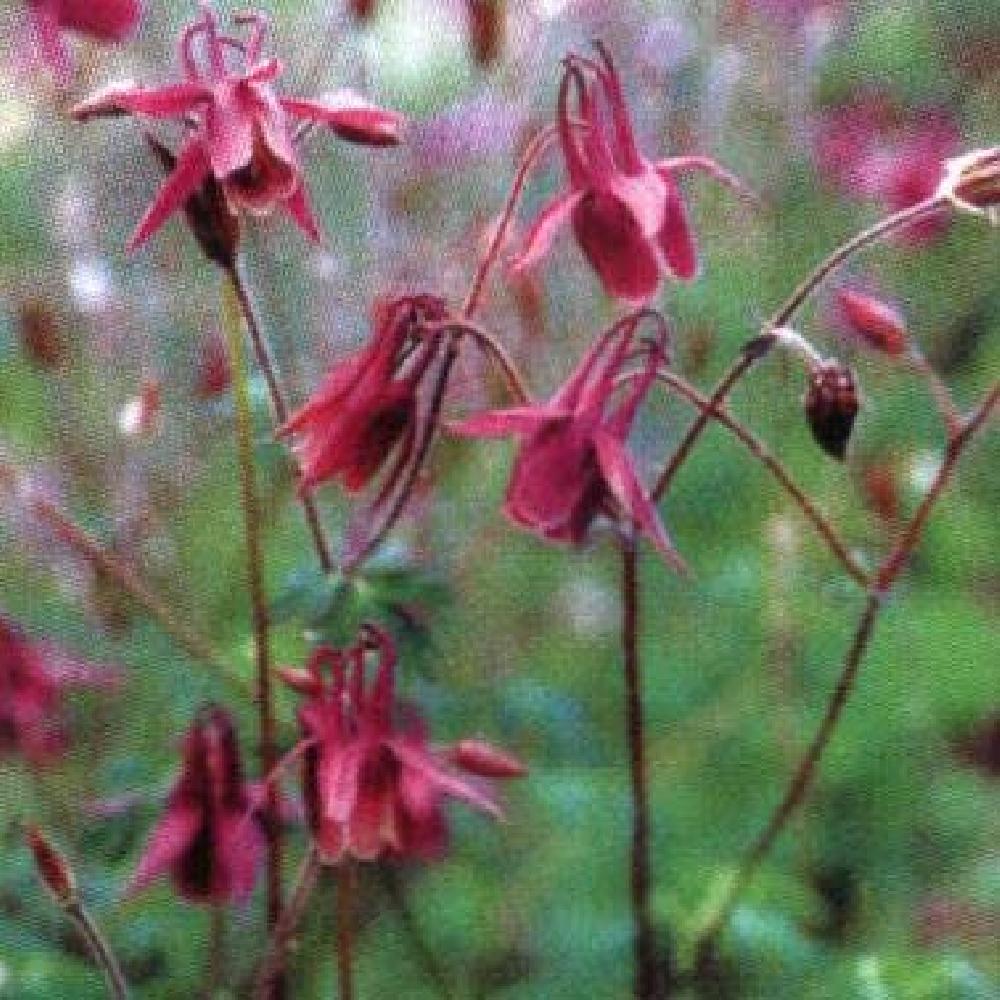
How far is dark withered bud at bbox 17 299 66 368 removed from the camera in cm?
106

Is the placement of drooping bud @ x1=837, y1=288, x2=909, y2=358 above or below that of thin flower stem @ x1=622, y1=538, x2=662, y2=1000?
above

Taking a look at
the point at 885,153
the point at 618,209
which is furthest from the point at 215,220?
the point at 885,153

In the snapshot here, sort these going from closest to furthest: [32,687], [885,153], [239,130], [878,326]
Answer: [239,130], [878,326], [32,687], [885,153]

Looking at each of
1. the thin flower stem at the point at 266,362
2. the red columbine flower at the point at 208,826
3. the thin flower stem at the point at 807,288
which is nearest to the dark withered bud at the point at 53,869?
the red columbine flower at the point at 208,826

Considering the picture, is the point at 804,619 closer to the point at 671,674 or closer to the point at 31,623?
the point at 671,674

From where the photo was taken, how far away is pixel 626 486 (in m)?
0.77

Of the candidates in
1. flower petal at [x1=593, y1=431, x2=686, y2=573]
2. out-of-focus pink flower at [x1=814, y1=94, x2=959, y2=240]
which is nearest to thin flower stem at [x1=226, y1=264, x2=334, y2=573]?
flower petal at [x1=593, y1=431, x2=686, y2=573]

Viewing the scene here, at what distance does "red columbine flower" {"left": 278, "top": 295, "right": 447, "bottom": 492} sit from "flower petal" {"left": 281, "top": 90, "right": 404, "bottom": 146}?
6 centimetres

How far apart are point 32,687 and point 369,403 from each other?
0.27m

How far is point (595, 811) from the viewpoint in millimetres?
1051

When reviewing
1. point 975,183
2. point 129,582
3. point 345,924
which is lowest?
point 345,924

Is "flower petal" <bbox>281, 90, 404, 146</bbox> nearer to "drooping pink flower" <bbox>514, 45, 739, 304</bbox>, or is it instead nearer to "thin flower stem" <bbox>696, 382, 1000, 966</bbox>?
"drooping pink flower" <bbox>514, 45, 739, 304</bbox>

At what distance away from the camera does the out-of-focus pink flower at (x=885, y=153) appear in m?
1.26

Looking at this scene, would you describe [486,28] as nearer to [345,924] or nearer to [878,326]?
[878,326]
